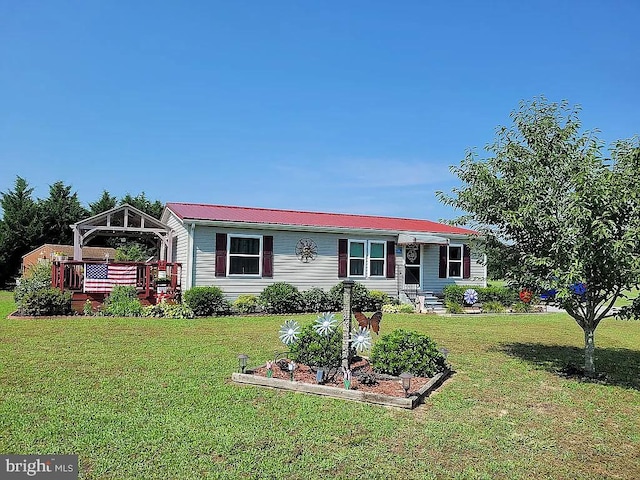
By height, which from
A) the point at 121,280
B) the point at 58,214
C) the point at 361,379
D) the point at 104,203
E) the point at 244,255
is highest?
the point at 104,203

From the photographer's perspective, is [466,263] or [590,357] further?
[466,263]

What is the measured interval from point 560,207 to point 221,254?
10.8 meters

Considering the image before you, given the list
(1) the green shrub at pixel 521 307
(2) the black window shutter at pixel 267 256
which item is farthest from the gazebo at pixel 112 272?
(1) the green shrub at pixel 521 307

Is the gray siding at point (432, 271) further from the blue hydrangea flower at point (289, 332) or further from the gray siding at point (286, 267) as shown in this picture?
the blue hydrangea flower at point (289, 332)

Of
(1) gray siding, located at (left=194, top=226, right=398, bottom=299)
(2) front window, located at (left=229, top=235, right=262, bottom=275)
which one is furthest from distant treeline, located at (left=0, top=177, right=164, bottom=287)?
(2) front window, located at (left=229, top=235, right=262, bottom=275)

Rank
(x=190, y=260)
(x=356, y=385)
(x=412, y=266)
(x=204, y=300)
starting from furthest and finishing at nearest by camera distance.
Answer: (x=412, y=266)
(x=190, y=260)
(x=204, y=300)
(x=356, y=385)

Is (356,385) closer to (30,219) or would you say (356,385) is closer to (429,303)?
(429,303)

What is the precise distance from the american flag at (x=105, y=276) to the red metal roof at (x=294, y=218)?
93.0 inches

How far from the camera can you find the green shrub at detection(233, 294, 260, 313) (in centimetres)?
1490

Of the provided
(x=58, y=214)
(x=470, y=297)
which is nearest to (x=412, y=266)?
(x=470, y=297)

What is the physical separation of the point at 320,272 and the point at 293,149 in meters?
5.88

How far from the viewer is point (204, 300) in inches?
550

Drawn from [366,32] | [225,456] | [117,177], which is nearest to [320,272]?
[366,32]

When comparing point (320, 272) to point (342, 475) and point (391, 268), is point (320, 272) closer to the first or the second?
point (391, 268)
